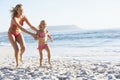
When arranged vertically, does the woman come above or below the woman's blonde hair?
below

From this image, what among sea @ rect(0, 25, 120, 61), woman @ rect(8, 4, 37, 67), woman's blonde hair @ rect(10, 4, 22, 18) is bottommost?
sea @ rect(0, 25, 120, 61)

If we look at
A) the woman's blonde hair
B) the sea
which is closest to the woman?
the woman's blonde hair

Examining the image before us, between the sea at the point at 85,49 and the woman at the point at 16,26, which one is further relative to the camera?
the sea at the point at 85,49

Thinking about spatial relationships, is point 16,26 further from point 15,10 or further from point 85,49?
point 85,49

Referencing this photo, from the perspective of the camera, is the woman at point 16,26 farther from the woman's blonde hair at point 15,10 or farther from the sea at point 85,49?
the sea at point 85,49

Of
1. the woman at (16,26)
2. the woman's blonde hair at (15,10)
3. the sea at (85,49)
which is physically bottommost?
the sea at (85,49)

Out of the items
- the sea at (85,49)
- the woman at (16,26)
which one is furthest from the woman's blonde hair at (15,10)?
the sea at (85,49)

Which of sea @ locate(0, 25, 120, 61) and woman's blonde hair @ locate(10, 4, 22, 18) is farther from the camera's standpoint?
sea @ locate(0, 25, 120, 61)

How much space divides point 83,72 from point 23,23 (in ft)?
7.29

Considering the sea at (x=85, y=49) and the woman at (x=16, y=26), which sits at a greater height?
the woman at (x=16, y=26)

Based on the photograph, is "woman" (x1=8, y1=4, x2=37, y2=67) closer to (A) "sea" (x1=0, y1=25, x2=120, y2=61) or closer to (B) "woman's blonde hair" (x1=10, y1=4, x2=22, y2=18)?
(B) "woman's blonde hair" (x1=10, y1=4, x2=22, y2=18)

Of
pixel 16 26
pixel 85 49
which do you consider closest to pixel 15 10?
pixel 16 26

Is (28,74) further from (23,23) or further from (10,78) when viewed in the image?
(23,23)

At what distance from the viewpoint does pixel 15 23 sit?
8.42 metres
